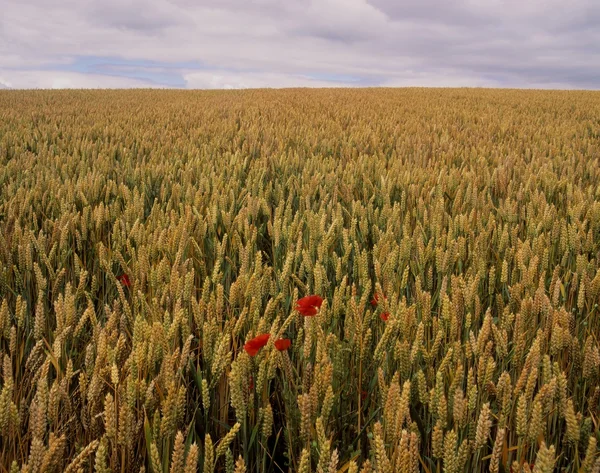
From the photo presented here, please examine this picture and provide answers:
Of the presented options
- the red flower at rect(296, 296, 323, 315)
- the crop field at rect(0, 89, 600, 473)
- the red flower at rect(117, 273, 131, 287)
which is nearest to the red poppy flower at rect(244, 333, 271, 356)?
the crop field at rect(0, 89, 600, 473)

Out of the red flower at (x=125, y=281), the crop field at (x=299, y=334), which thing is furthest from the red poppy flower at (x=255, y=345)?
the red flower at (x=125, y=281)

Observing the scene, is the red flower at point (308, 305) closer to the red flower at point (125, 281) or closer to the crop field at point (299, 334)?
the crop field at point (299, 334)

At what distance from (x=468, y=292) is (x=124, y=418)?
0.90 m

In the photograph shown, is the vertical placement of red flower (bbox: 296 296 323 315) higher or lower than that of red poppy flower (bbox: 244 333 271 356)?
higher

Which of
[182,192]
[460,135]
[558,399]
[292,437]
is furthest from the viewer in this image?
[460,135]

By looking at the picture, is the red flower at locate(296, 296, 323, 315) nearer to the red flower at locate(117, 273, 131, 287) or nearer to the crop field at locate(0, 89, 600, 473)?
the crop field at locate(0, 89, 600, 473)

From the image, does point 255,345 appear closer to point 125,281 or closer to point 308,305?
point 308,305

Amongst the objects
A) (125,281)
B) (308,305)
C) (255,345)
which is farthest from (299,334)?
(125,281)

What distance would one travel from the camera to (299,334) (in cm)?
119

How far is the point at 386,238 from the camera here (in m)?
1.88

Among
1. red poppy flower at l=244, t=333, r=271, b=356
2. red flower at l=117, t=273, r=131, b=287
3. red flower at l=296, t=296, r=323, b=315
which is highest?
red flower at l=296, t=296, r=323, b=315

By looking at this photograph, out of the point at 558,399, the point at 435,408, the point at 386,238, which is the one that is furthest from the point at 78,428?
the point at 386,238

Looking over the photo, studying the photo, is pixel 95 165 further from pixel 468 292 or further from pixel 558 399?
pixel 558 399

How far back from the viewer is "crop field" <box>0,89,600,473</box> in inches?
34.0
